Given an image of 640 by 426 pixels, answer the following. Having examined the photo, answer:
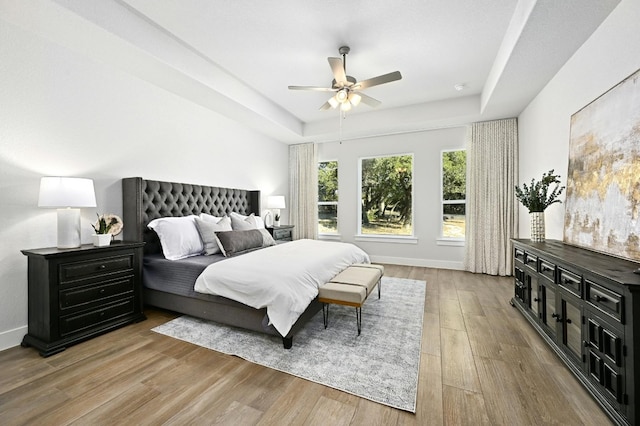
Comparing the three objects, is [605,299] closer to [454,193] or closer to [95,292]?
[95,292]

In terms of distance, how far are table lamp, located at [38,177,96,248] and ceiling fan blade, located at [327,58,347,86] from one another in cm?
255

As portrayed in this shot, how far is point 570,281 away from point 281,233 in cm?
415

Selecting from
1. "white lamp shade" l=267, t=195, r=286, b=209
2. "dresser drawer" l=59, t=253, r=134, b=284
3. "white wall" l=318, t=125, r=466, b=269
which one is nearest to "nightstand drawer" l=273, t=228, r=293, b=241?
"white lamp shade" l=267, t=195, r=286, b=209

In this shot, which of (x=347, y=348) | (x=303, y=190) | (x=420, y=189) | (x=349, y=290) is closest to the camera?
(x=347, y=348)

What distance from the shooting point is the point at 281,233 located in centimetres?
522

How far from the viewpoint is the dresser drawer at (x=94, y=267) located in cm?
229

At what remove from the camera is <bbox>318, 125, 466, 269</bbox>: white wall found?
17.0 ft

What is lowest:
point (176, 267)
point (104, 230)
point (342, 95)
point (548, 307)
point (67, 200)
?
point (548, 307)

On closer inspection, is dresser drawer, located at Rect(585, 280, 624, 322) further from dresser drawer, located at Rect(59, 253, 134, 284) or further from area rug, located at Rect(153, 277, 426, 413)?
dresser drawer, located at Rect(59, 253, 134, 284)

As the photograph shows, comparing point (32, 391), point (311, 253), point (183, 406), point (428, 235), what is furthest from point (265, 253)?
point (428, 235)

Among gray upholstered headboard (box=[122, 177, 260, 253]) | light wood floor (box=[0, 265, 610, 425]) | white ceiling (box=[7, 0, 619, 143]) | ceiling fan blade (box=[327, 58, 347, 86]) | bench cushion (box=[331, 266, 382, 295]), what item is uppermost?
white ceiling (box=[7, 0, 619, 143])

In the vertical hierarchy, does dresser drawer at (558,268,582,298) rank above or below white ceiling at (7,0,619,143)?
below

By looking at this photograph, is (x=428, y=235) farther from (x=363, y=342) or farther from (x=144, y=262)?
(x=144, y=262)

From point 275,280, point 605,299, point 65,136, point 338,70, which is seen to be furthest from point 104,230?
point 605,299
